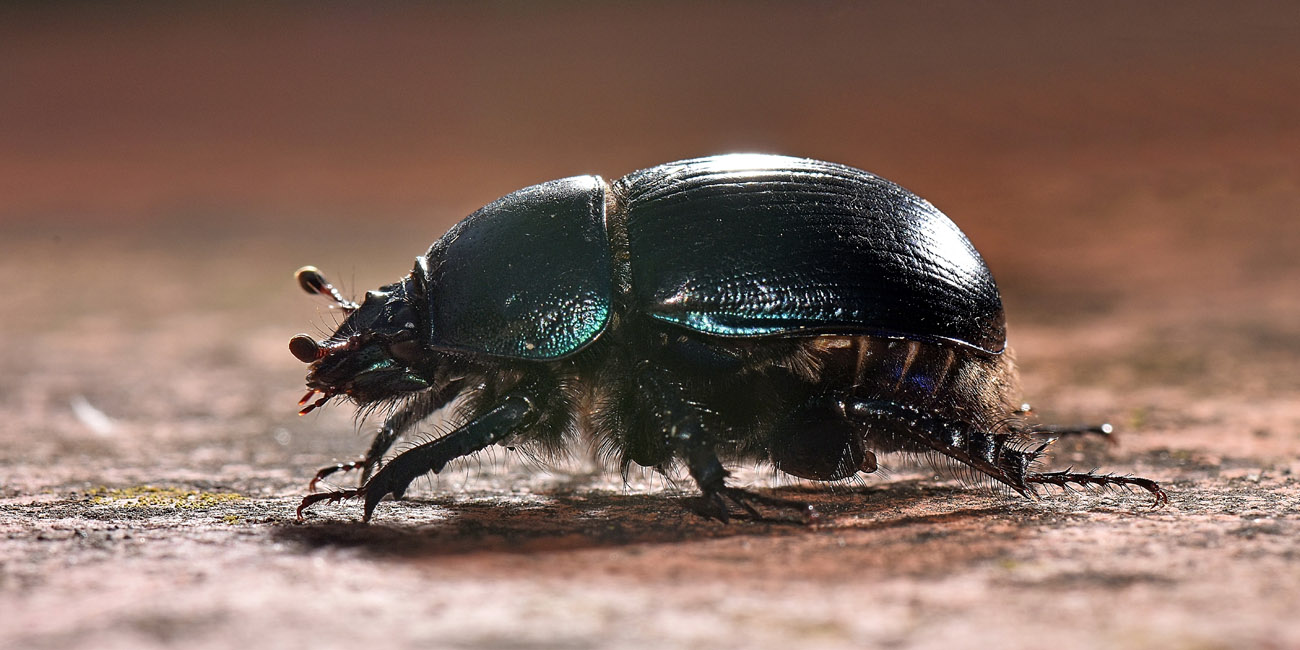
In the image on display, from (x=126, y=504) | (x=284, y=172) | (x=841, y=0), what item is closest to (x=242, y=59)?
(x=284, y=172)

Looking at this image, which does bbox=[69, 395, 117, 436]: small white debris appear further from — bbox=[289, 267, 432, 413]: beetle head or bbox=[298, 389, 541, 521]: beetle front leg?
bbox=[298, 389, 541, 521]: beetle front leg

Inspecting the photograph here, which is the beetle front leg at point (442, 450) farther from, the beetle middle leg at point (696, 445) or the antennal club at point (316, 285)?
the antennal club at point (316, 285)

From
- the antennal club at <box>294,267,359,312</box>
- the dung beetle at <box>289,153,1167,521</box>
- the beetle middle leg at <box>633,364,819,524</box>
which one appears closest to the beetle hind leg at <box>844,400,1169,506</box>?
the dung beetle at <box>289,153,1167,521</box>

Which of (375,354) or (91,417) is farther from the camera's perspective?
(91,417)

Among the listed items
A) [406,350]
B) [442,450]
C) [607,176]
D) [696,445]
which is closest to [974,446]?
[696,445]

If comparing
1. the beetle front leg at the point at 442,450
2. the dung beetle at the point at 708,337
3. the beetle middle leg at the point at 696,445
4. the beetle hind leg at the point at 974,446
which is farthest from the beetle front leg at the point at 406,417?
the beetle hind leg at the point at 974,446

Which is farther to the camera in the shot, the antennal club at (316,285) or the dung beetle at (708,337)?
the antennal club at (316,285)

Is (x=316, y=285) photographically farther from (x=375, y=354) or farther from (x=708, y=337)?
A: (x=708, y=337)
